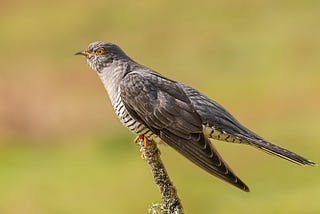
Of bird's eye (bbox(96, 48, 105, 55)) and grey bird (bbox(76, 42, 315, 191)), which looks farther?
bird's eye (bbox(96, 48, 105, 55))

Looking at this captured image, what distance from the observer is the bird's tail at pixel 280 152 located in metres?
6.07

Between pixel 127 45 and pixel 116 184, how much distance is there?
33.9ft

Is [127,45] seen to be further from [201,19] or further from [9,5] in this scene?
[9,5]

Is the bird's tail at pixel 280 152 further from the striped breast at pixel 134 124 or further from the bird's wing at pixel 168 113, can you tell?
the striped breast at pixel 134 124

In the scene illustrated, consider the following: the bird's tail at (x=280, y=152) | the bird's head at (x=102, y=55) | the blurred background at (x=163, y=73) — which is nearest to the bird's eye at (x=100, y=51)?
the bird's head at (x=102, y=55)

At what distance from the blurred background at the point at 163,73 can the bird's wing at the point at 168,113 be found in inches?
208

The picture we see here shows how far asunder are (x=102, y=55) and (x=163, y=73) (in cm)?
1370

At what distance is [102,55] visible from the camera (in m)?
7.17

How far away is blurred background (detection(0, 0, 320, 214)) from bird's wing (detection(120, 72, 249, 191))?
5.29 metres

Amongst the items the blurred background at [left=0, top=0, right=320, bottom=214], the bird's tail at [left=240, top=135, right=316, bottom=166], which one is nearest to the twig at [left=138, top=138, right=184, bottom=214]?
the bird's tail at [left=240, top=135, right=316, bottom=166]

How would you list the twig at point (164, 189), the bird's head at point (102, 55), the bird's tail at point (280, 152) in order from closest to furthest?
the twig at point (164, 189) → the bird's tail at point (280, 152) → the bird's head at point (102, 55)

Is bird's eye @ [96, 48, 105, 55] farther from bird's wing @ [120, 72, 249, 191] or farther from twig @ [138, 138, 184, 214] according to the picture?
twig @ [138, 138, 184, 214]

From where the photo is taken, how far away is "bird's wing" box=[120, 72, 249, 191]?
637 centimetres

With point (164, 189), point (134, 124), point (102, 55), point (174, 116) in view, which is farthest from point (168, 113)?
point (164, 189)
